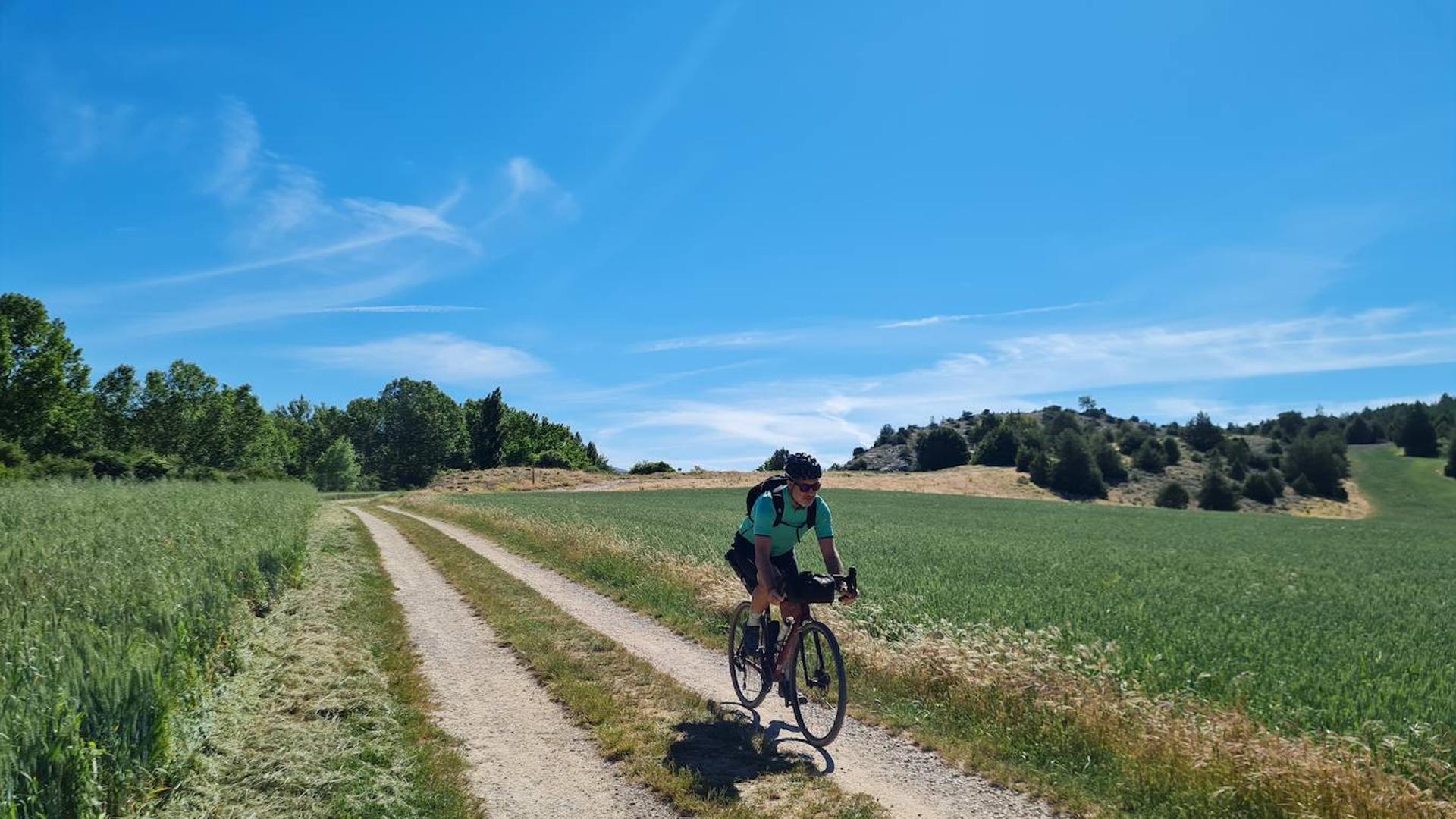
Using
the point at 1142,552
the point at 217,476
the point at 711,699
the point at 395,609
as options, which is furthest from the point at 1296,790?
the point at 217,476

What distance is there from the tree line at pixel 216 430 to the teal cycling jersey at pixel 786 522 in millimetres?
34833

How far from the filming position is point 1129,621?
10.9 metres

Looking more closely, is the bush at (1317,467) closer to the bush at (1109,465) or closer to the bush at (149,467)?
the bush at (1109,465)

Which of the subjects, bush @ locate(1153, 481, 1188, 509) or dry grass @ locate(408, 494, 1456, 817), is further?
bush @ locate(1153, 481, 1188, 509)

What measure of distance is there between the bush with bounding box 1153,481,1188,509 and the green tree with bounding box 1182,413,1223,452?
44297 mm

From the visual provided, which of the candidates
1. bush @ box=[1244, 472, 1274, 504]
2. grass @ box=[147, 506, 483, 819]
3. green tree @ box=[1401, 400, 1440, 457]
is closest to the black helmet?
grass @ box=[147, 506, 483, 819]

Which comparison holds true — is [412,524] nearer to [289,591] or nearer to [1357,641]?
[289,591]

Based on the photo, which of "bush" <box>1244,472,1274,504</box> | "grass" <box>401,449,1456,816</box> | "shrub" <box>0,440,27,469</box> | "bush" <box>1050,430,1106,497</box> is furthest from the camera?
"bush" <box>1050,430,1106,497</box>

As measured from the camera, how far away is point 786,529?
7000 millimetres

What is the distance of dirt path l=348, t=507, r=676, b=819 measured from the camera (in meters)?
5.63

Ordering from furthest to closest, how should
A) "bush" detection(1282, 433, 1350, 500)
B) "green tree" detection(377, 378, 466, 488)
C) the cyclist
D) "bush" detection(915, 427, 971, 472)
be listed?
"bush" detection(915, 427, 971, 472) < "green tree" detection(377, 378, 466, 488) < "bush" detection(1282, 433, 1350, 500) < the cyclist

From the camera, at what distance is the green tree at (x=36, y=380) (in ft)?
141

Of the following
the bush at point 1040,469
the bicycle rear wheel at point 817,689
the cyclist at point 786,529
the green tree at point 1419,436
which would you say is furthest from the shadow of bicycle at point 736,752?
the green tree at point 1419,436

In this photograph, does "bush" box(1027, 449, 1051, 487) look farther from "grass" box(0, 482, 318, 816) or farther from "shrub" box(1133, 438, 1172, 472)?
"grass" box(0, 482, 318, 816)
